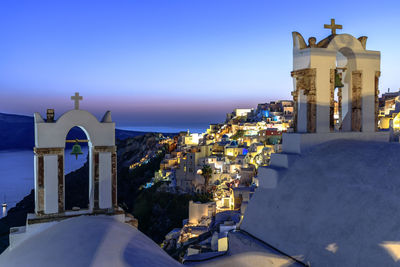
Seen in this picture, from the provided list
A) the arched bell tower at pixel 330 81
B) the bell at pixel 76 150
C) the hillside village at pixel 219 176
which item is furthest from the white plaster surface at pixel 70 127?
the hillside village at pixel 219 176

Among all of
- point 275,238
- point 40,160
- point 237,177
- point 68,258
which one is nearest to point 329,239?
point 275,238

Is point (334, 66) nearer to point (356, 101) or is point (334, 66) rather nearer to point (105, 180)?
point (356, 101)

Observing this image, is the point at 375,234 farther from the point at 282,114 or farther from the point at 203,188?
the point at 282,114

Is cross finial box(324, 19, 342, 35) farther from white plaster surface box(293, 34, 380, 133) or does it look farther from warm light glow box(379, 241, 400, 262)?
warm light glow box(379, 241, 400, 262)

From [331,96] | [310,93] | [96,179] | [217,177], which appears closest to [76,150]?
[96,179]

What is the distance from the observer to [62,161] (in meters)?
5.30

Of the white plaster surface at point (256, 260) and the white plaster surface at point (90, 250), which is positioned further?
the white plaster surface at point (256, 260)

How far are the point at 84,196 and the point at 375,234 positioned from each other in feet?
181

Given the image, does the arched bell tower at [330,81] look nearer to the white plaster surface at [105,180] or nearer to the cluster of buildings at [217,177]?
the white plaster surface at [105,180]

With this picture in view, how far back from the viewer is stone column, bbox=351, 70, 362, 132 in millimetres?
5258

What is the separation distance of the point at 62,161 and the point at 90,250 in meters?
2.67

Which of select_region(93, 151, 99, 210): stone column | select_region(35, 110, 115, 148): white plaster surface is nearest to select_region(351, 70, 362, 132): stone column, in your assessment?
select_region(35, 110, 115, 148): white plaster surface

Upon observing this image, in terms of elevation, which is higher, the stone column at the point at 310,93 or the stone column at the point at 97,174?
the stone column at the point at 310,93

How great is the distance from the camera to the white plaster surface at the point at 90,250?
2.87 metres
